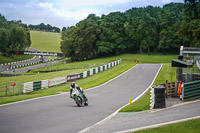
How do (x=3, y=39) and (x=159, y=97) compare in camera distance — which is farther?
(x=3, y=39)

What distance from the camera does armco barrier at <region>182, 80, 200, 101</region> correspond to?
58.1 feet

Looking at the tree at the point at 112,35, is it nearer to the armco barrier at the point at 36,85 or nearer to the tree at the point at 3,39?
the tree at the point at 3,39

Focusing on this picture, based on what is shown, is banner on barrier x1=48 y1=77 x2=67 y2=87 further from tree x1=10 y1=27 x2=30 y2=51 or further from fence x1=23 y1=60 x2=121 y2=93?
tree x1=10 y1=27 x2=30 y2=51

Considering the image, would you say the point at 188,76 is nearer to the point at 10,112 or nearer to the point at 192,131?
the point at 192,131

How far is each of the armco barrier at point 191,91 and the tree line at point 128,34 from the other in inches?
2637

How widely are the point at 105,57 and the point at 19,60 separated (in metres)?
35.8

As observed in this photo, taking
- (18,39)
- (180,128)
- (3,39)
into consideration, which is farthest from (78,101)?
(18,39)

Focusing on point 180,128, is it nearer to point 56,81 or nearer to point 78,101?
point 78,101

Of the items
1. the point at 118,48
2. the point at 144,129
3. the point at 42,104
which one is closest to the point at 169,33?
the point at 118,48

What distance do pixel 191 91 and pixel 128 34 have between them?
75.7m

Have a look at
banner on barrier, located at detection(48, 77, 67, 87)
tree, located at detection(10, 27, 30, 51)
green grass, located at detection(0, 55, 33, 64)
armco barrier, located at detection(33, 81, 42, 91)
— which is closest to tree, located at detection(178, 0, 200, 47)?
banner on barrier, located at detection(48, 77, 67, 87)

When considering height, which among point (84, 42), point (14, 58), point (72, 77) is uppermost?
point (84, 42)

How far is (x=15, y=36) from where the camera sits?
364 feet

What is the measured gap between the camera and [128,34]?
92250 mm
